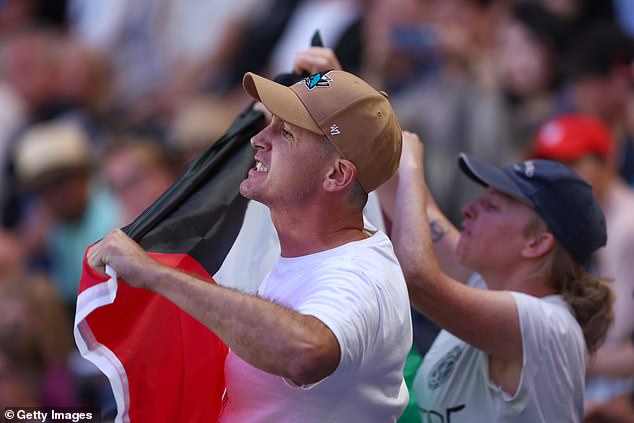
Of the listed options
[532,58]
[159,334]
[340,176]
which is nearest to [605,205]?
[532,58]

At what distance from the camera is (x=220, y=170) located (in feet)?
12.9

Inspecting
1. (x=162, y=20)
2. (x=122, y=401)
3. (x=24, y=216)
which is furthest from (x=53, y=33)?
(x=122, y=401)

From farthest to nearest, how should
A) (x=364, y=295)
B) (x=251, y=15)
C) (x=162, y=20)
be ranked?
1. (x=162, y=20)
2. (x=251, y=15)
3. (x=364, y=295)

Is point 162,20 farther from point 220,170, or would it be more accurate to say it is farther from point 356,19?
point 220,170

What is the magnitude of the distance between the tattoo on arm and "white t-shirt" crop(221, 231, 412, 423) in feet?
3.45

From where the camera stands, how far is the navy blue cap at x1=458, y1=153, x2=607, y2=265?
3924 millimetres

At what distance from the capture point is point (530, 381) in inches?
148

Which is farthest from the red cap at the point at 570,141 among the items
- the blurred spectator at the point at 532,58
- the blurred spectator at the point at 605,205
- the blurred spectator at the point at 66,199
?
the blurred spectator at the point at 66,199

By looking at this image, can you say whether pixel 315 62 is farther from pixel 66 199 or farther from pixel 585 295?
pixel 66 199

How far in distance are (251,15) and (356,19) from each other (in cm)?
157

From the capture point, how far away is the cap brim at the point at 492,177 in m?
3.98

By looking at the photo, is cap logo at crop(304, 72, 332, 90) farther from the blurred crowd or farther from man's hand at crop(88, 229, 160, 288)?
the blurred crowd

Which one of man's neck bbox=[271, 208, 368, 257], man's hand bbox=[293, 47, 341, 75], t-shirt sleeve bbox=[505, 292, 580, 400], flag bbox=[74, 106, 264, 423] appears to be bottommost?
t-shirt sleeve bbox=[505, 292, 580, 400]

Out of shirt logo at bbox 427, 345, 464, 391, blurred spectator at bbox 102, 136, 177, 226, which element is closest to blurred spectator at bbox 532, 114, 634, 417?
shirt logo at bbox 427, 345, 464, 391
